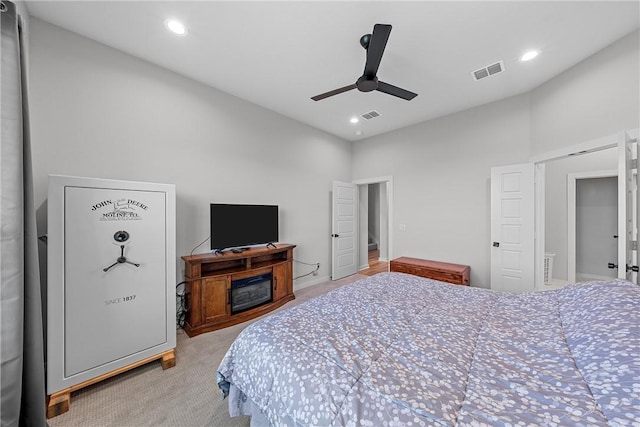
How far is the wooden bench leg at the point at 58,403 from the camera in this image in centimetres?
158

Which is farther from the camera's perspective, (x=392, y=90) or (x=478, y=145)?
(x=478, y=145)

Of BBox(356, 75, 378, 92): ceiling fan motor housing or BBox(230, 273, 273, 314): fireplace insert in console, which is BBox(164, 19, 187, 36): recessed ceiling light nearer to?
BBox(356, 75, 378, 92): ceiling fan motor housing

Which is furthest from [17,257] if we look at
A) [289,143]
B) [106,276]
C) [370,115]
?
[370,115]

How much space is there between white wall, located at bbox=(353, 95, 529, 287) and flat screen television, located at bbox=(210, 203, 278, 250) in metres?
2.50

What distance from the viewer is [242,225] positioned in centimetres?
322

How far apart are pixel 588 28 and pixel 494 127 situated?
1.49m

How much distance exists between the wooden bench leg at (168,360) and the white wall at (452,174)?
3766mm

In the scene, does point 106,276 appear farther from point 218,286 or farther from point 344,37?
point 344,37

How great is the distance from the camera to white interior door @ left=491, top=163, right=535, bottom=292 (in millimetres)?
3033

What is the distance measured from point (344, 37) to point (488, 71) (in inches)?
72.1

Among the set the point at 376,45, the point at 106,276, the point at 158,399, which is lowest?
the point at 158,399

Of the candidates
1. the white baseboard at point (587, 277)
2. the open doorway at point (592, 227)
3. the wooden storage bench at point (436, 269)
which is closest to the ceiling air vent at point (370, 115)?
the wooden storage bench at point (436, 269)

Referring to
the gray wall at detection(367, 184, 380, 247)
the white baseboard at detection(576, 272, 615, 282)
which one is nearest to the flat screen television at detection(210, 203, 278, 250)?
the gray wall at detection(367, 184, 380, 247)

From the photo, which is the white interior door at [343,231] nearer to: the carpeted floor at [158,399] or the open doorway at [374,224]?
the open doorway at [374,224]
